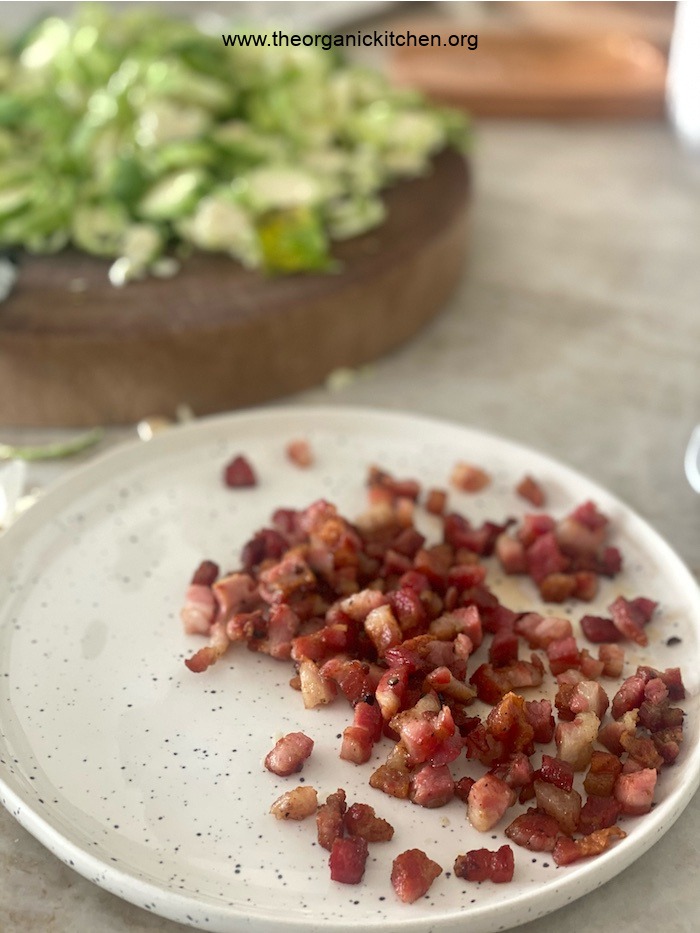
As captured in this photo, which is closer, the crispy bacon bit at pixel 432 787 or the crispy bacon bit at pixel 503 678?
the crispy bacon bit at pixel 432 787

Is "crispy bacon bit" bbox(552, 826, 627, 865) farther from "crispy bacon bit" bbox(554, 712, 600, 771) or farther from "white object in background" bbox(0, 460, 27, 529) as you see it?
"white object in background" bbox(0, 460, 27, 529)

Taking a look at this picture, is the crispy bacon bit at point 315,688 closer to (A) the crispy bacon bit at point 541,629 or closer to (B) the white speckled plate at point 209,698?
(B) the white speckled plate at point 209,698

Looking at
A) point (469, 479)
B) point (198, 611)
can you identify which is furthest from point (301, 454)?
point (198, 611)

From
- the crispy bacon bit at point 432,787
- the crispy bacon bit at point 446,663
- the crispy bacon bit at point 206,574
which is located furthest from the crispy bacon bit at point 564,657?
the crispy bacon bit at point 206,574

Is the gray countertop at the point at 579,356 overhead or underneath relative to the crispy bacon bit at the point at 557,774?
underneath

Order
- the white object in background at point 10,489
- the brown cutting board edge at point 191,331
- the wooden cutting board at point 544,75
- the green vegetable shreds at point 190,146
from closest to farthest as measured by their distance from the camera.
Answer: the white object in background at point 10,489
the brown cutting board edge at point 191,331
the green vegetable shreds at point 190,146
the wooden cutting board at point 544,75

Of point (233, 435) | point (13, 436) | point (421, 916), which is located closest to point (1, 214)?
point (13, 436)

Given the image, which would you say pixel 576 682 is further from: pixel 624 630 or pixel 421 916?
pixel 421 916
